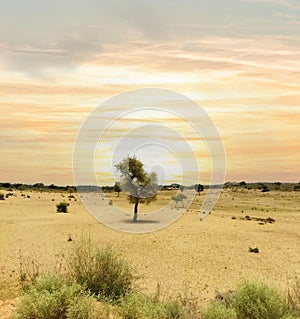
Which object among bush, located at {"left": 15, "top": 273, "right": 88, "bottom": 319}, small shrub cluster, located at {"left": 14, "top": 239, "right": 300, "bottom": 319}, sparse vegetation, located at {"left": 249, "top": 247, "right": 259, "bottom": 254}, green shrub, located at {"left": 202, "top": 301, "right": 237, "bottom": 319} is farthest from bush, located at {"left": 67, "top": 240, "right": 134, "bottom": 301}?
sparse vegetation, located at {"left": 249, "top": 247, "right": 259, "bottom": 254}

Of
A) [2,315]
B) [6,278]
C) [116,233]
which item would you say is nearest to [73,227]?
[116,233]

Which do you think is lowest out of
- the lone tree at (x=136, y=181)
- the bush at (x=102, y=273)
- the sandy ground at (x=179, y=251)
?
the sandy ground at (x=179, y=251)

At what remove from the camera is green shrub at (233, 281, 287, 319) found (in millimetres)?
11414

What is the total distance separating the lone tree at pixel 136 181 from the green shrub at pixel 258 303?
87.8 feet

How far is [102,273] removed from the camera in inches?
549

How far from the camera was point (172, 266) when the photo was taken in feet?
69.2

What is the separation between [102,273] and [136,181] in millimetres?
25464

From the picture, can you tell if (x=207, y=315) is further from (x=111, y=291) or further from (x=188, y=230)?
(x=188, y=230)

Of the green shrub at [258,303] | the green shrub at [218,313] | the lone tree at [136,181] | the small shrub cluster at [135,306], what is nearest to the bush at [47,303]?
the small shrub cluster at [135,306]

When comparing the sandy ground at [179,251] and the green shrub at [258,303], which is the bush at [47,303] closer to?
the sandy ground at [179,251]

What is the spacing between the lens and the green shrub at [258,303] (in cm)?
1141

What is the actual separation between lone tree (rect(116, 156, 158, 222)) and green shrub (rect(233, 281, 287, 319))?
26776 millimetres

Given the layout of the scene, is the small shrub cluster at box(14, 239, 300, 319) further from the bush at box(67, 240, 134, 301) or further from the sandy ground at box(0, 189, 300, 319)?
the sandy ground at box(0, 189, 300, 319)

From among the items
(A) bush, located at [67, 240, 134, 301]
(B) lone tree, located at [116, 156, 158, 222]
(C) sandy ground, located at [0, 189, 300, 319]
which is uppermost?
(B) lone tree, located at [116, 156, 158, 222]
